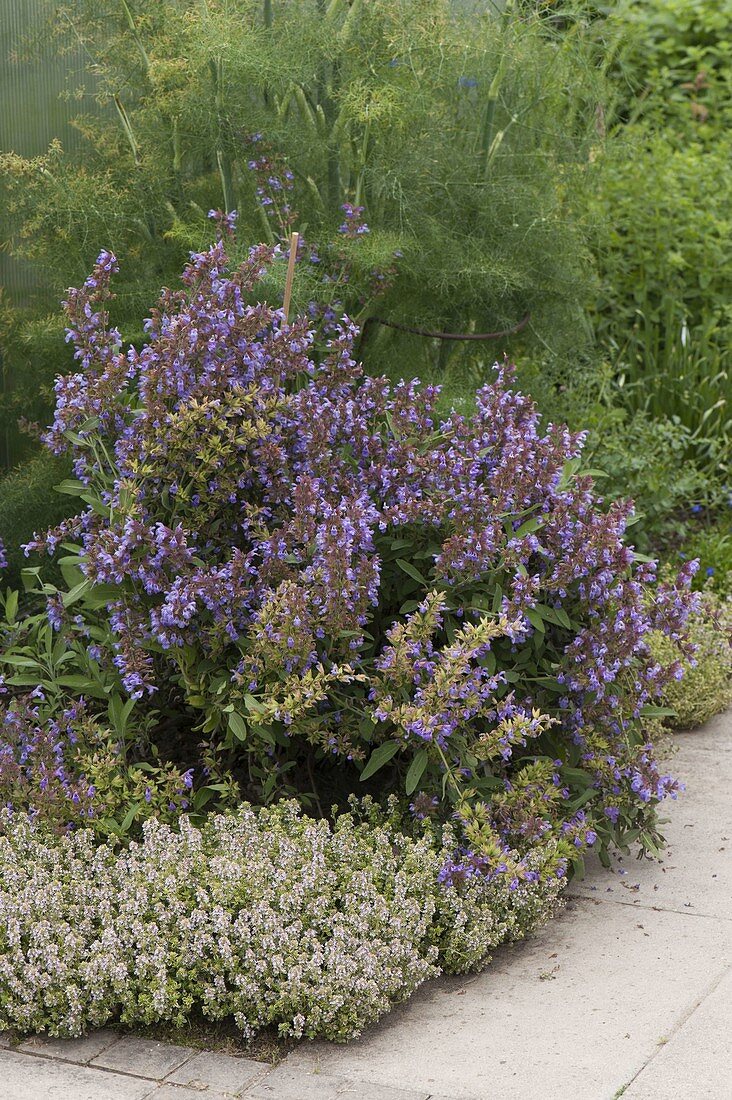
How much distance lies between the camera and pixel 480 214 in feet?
15.2

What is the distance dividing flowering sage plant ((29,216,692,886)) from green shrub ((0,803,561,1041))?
0.15 metres

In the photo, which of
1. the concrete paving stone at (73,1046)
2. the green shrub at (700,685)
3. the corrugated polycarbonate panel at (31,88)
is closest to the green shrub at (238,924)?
the concrete paving stone at (73,1046)

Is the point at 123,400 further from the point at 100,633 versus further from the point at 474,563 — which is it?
the point at 474,563

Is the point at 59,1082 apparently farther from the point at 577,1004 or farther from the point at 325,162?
the point at 325,162

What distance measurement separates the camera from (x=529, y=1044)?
2.71 meters

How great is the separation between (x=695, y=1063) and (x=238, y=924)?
94 cm

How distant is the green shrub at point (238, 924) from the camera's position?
2723mm

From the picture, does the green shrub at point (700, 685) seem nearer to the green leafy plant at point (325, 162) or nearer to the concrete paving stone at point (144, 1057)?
the green leafy plant at point (325, 162)

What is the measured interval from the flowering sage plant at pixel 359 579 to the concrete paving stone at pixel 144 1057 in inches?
27.4

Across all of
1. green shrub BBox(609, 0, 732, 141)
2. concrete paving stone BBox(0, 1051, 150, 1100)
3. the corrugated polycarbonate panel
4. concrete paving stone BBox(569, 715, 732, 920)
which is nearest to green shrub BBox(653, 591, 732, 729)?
concrete paving stone BBox(569, 715, 732, 920)

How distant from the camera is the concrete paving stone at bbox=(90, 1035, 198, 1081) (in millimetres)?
2648

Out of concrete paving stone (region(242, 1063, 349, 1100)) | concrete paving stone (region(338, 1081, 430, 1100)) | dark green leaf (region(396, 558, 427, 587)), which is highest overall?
dark green leaf (region(396, 558, 427, 587))

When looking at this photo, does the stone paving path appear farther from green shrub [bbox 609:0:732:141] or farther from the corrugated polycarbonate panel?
green shrub [bbox 609:0:732:141]

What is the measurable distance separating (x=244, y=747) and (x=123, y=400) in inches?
37.1
